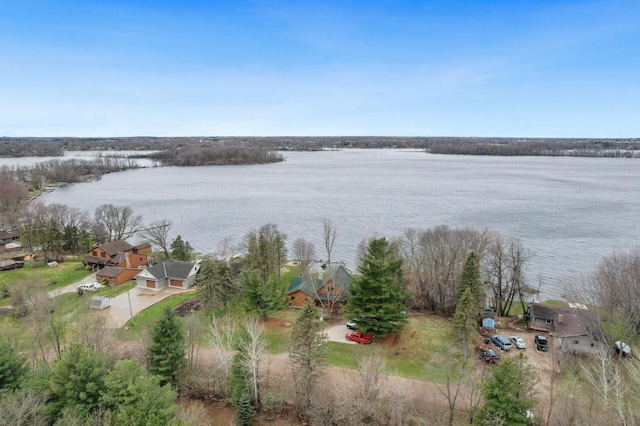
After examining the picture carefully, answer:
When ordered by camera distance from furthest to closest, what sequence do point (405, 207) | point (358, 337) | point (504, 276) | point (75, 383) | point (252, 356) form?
point (405, 207)
point (504, 276)
point (358, 337)
point (252, 356)
point (75, 383)

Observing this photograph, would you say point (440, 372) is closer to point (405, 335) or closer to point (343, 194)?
point (405, 335)

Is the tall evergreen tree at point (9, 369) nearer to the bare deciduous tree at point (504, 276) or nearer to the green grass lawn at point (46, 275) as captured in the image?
the green grass lawn at point (46, 275)

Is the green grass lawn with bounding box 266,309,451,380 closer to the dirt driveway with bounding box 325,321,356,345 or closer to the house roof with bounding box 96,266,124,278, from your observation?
the dirt driveway with bounding box 325,321,356,345

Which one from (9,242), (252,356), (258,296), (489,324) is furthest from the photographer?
(9,242)

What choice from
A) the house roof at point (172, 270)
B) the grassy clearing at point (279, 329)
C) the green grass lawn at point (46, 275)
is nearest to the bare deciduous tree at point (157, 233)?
the green grass lawn at point (46, 275)

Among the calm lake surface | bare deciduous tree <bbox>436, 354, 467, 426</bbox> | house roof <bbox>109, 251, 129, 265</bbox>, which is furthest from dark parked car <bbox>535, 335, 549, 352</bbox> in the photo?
house roof <bbox>109, 251, 129, 265</bbox>

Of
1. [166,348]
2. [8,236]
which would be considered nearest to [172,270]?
[166,348]

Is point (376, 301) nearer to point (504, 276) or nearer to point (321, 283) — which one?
point (321, 283)

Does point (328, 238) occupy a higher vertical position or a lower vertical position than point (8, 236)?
higher
